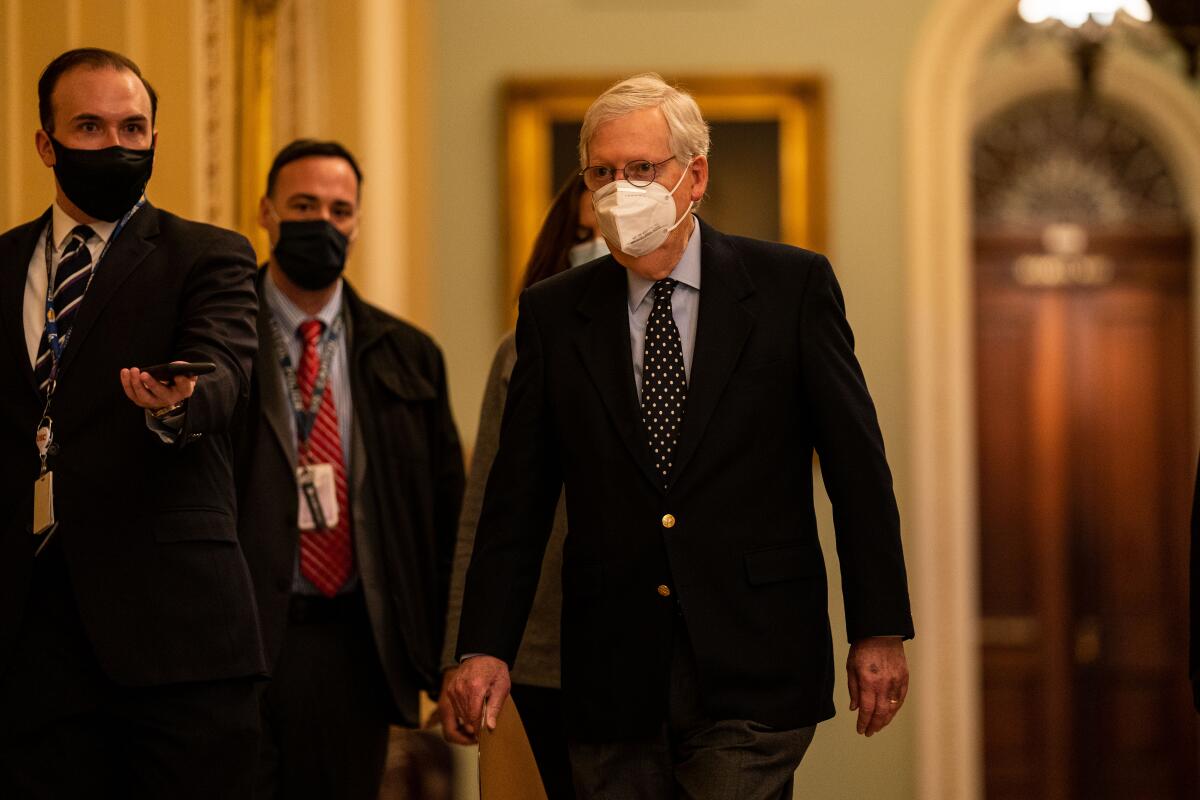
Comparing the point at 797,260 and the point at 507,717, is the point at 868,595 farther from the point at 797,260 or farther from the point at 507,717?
the point at 507,717

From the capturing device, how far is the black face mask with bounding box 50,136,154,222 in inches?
117

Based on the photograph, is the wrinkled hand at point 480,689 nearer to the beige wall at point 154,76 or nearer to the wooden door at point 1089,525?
the beige wall at point 154,76

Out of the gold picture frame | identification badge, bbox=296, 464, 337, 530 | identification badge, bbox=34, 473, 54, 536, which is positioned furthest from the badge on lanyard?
the gold picture frame

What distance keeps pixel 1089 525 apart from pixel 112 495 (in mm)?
7458

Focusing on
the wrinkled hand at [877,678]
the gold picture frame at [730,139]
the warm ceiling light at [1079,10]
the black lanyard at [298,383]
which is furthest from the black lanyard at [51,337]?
the warm ceiling light at [1079,10]

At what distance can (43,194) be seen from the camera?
3854 mm

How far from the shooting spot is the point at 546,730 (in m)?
3.63

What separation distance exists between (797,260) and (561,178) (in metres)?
4.55

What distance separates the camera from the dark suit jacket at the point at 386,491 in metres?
3.91

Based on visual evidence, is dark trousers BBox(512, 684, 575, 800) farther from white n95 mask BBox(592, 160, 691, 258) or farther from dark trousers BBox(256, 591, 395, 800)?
white n95 mask BBox(592, 160, 691, 258)

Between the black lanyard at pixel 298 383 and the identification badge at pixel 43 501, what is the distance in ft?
3.92

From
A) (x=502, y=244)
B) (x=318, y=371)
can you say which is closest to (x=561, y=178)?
(x=502, y=244)

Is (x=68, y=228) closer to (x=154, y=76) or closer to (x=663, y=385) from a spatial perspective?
(x=663, y=385)

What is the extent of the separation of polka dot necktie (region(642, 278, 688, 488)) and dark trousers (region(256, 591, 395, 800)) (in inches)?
51.4
